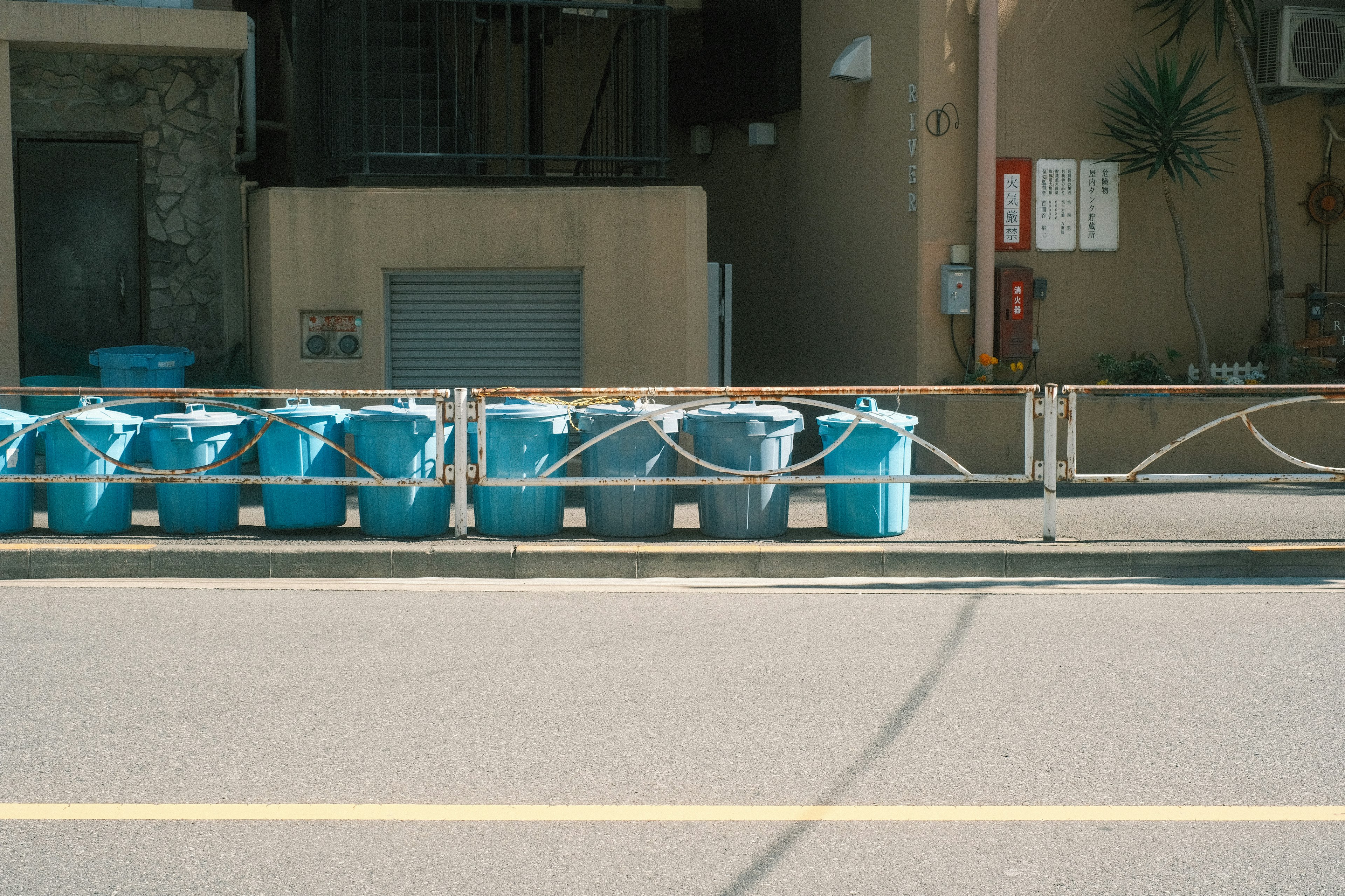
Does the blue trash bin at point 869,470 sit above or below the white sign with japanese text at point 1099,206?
below

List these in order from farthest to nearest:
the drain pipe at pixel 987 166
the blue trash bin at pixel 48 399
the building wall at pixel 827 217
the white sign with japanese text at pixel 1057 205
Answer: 1. the building wall at pixel 827 217
2. the white sign with japanese text at pixel 1057 205
3. the blue trash bin at pixel 48 399
4. the drain pipe at pixel 987 166

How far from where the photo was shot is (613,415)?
921 cm

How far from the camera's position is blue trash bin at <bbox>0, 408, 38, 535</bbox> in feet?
29.8

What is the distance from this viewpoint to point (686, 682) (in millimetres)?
6117

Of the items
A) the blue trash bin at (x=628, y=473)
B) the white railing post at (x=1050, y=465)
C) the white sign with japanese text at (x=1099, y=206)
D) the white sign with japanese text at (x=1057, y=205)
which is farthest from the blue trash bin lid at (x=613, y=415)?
the white sign with japanese text at (x=1099, y=206)

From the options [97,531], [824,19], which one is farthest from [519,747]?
[824,19]

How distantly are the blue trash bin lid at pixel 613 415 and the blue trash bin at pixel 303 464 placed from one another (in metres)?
1.56

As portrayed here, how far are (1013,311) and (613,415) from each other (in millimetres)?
5312

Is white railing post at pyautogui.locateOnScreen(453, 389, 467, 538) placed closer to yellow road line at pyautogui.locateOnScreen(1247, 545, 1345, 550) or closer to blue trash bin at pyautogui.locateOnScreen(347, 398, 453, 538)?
blue trash bin at pyautogui.locateOnScreen(347, 398, 453, 538)

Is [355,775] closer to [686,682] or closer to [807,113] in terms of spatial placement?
[686,682]

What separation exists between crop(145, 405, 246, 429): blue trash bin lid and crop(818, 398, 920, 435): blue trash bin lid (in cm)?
383

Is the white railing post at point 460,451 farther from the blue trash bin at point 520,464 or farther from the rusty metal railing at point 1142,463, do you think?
the rusty metal railing at point 1142,463

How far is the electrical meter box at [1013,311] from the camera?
12992 mm

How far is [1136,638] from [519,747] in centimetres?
337
